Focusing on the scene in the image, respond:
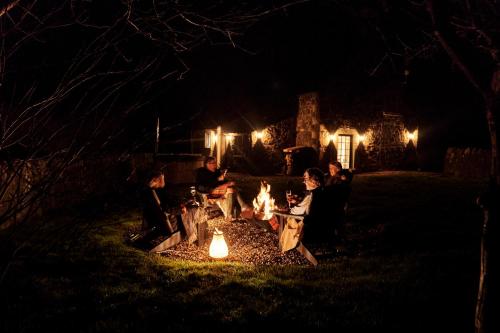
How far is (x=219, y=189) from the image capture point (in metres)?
8.33

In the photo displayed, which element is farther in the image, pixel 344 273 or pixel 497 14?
pixel 344 273

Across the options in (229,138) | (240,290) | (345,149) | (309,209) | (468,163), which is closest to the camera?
(240,290)

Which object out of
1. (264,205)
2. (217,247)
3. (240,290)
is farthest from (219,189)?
(240,290)

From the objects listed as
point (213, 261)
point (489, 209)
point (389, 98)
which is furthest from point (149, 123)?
point (489, 209)

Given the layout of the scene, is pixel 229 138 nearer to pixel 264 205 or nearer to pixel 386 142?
pixel 386 142

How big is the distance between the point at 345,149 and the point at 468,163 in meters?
5.61

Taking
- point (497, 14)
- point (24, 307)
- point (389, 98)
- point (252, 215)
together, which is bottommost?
point (24, 307)

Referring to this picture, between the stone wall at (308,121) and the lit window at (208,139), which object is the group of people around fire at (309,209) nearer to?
the stone wall at (308,121)

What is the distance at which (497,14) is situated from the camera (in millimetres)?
3490

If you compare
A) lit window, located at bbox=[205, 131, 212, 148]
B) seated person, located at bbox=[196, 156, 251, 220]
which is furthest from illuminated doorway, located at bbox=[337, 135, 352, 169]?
seated person, located at bbox=[196, 156, 251, 220]

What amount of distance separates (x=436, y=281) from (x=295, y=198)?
9.02ft

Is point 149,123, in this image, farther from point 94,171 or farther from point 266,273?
point 266,273

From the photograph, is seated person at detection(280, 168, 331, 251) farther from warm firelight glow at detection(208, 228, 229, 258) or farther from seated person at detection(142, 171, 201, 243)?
seated person at detection(142, 171, 201, 243)

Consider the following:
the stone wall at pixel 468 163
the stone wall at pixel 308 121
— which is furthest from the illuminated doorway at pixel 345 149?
the stone wall at pixel 468 163
